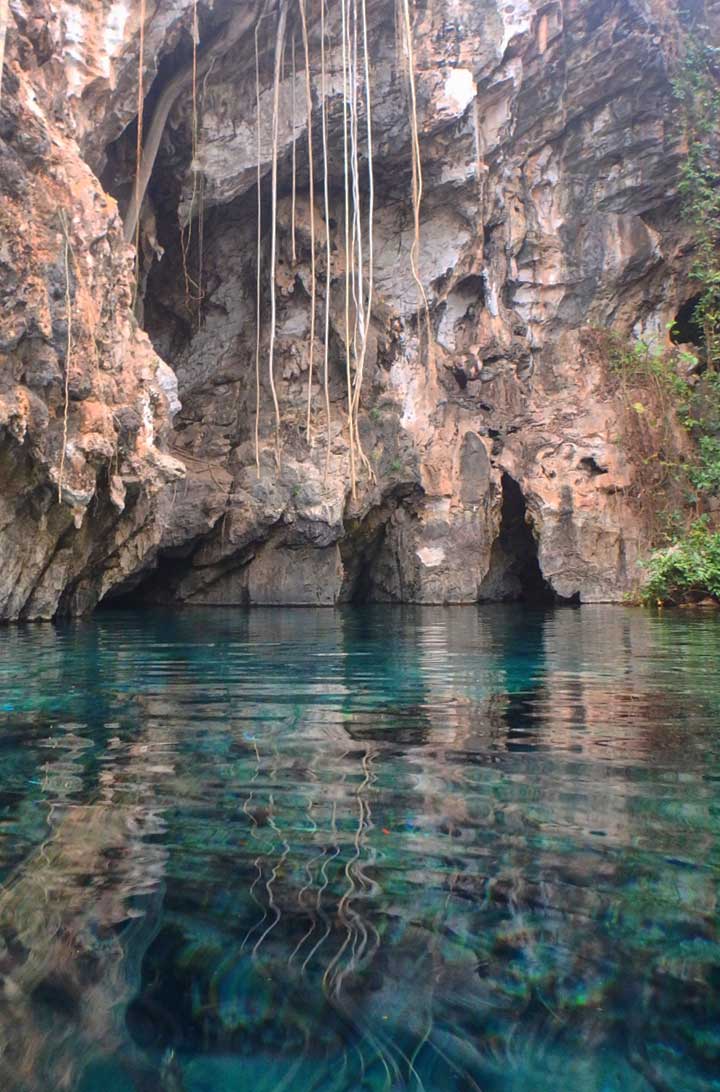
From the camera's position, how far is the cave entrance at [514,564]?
51.2 feet

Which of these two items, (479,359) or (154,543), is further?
(479,359)

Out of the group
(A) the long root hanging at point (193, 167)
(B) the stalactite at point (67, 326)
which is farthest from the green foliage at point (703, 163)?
(B) the stalactite at point (67, 326)

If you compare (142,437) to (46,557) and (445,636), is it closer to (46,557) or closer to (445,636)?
(46,557)

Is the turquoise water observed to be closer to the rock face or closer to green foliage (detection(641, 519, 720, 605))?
the rock face

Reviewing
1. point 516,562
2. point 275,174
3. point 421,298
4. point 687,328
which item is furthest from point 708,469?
point 275,174

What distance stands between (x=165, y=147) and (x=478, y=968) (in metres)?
12.7

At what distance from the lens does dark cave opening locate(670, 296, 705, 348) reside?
15344 mm

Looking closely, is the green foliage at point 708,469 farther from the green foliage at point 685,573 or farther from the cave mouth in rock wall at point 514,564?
the cave mouth in rock wall at point 514,564

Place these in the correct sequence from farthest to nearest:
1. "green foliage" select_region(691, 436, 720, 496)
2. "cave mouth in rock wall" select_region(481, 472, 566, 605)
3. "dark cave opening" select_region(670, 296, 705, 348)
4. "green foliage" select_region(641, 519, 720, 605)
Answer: "cave mouth in rock wall" select_region(481, 472, 566, 605), "dark cave opening" select_region(670, 296, 705, 348), "green foliage" select_region(691, 436, 720, 496), "green foliage" select_region(641, 519, 720, 605)

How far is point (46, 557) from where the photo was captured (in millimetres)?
8711

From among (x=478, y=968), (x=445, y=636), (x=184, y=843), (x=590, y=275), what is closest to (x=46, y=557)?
(x=445, y=636)

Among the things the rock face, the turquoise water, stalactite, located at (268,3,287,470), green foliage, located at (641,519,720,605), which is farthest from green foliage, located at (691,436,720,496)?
the turquoise water

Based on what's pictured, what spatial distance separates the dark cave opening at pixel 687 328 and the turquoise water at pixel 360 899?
45.3 feet

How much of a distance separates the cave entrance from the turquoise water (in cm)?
1244
